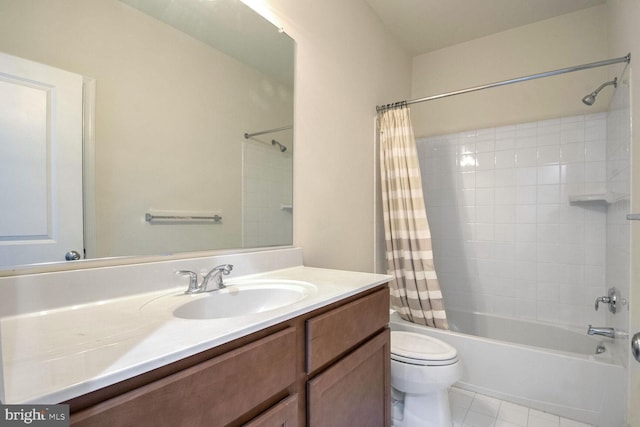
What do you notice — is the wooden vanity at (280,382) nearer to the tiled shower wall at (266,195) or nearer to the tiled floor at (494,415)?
the tiled shower wall at (266,195)

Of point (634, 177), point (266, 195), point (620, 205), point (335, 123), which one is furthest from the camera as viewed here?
point (335, 123)

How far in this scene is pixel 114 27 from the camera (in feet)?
3.09

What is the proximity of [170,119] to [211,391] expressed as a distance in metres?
0.91

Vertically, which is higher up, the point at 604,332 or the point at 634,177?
the point at 634,177

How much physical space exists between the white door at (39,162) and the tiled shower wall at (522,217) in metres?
2.53

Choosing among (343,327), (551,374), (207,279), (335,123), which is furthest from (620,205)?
(207,279)

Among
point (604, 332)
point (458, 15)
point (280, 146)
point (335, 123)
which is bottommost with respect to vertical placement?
point (604, 332)

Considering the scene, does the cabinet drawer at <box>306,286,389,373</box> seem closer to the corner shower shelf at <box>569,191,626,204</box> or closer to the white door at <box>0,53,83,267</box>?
the white door at <box>0,53,83,267</box>

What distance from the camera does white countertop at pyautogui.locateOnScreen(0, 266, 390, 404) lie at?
0.43 meters

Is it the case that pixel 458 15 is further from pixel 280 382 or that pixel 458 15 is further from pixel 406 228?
pixel 280 382

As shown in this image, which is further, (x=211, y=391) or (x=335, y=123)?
(x=335, y=123)

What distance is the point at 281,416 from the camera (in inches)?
28.8

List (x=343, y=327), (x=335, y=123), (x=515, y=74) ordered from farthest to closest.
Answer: (x=515, y=74)
(x=335, y=123)
(x=343, y=327)

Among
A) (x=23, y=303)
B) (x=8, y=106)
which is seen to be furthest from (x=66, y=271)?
(x=8, y=106)
